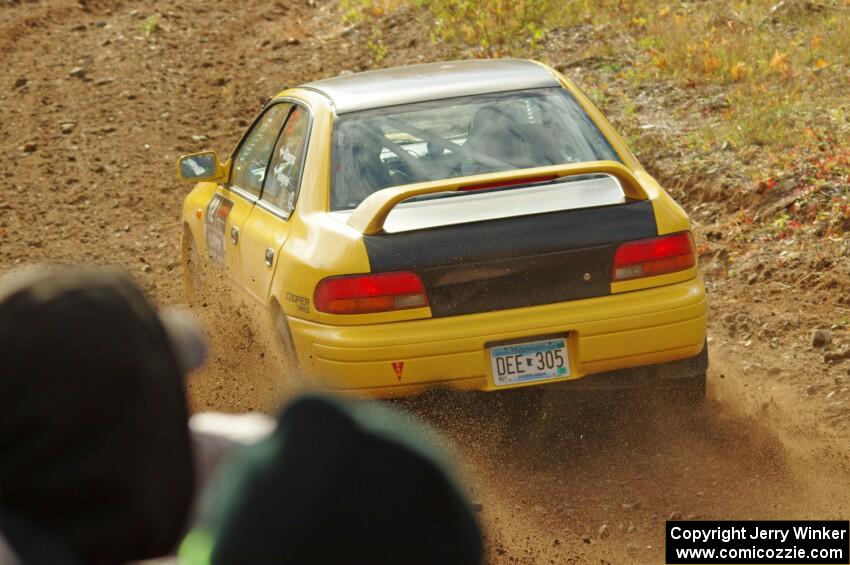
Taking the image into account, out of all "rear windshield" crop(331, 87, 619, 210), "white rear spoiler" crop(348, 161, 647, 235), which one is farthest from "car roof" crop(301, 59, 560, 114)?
"white rear spoiler" crop(348, 161, 647, 235)

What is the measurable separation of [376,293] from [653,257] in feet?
3.74

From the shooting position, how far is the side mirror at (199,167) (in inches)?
283

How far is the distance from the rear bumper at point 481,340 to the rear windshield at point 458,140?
2.71 feet

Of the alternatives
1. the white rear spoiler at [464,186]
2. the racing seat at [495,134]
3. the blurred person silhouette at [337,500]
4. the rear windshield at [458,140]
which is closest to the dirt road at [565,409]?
the white rear spoiler at [464,186]

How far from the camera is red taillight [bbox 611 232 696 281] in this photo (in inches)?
215

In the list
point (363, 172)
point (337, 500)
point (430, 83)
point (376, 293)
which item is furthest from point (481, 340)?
point (337, 500)

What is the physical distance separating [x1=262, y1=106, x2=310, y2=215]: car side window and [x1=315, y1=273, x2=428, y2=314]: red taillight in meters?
0.84

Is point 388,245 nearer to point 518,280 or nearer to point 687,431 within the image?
point 518,280

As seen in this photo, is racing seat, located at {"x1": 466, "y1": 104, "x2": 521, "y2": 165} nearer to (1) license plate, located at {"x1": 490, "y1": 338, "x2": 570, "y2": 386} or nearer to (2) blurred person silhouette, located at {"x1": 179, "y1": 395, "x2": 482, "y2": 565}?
(1) license plate, located at {"x1": 490, "y1": 338, "x2": 570, "y2": 386}

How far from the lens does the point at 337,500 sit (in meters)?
1.35

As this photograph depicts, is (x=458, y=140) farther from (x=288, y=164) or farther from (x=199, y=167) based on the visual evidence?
(x=199, y=167)

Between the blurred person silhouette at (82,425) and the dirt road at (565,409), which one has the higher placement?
the blurred person silhouette at (82,425)

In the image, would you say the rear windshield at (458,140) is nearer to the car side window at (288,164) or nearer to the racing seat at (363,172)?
the racing seat at (363,172)

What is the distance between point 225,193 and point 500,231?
248 centimetres
